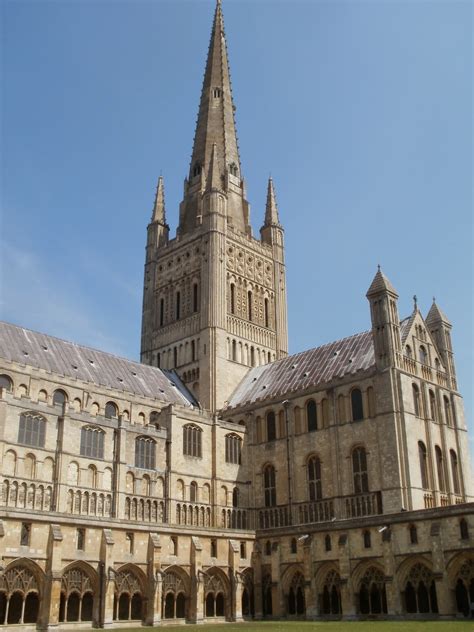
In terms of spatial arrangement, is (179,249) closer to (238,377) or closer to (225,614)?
(238,377)

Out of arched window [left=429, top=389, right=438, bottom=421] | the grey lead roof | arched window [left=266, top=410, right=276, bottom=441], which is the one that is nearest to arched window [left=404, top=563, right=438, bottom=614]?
arched window [left=429, top=389, right=438, bottom=421]

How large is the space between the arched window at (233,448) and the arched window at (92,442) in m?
14.4

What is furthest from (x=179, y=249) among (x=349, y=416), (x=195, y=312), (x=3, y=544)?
(x=3, y=544)

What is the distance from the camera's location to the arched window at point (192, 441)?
211ft

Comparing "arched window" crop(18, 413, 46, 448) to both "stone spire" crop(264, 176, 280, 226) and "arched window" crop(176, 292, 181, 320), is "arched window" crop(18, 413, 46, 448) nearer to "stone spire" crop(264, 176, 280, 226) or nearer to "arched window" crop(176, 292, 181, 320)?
"arched window" crop(176, 292, 181, 320)

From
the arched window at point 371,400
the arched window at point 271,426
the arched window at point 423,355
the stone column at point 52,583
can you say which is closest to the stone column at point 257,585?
the arched window at point 271,426

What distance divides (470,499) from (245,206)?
44.6m

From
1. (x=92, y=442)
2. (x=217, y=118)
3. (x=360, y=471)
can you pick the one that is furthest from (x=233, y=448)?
(x=217, y=118)

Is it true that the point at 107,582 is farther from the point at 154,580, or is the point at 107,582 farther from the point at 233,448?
the point at 233,448

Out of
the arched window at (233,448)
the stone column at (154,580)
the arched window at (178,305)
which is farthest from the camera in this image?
the arched window at (178,305)

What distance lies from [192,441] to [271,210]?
37139mm

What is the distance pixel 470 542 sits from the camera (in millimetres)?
45656

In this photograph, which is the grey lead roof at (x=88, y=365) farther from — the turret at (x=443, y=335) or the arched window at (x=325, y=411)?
the turret at (x=443, y=335)

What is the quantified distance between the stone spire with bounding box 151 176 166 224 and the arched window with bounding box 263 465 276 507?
37472 millimetres
